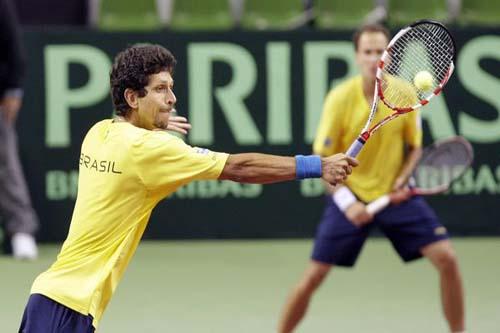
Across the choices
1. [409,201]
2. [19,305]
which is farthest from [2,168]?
[409,201]

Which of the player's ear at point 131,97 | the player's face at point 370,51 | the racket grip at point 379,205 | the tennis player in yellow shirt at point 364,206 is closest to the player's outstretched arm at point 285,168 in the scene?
the player's ear at point 131,97

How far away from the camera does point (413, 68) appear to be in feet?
21.9

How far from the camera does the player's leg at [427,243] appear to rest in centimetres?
691

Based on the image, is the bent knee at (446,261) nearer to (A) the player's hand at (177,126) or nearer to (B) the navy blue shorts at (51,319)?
Result: (A) the player's hand at (177,126)

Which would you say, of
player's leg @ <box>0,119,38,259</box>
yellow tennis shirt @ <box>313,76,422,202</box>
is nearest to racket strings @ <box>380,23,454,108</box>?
yellow tennis shirt @ <box>313,76,422,202</box>

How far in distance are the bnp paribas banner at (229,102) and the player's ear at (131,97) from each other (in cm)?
537

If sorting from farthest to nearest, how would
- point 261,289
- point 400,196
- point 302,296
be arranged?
point 261,289
point 400,196
point 302,296

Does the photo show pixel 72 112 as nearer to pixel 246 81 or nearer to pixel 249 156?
pixel 246 81

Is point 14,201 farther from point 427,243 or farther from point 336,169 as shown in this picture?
point 336,169

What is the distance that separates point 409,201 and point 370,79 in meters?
0.69

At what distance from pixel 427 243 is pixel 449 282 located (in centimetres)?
23

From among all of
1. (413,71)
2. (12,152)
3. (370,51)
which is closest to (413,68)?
(413,71)

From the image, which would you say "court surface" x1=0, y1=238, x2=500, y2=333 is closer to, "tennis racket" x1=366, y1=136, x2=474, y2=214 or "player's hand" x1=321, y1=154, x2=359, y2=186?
"tennis racket" x1=366, y1=136, x2=474, y2=214

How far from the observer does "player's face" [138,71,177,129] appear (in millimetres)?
4918
